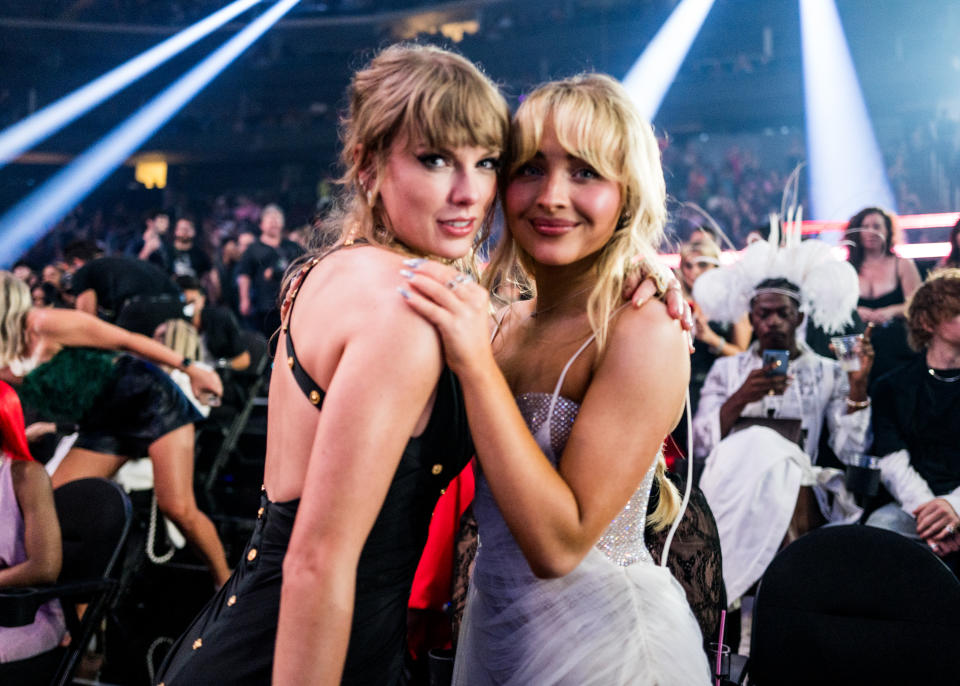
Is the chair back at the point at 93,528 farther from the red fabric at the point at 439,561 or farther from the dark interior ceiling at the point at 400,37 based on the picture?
the dark interior ceiling at the point at 400,37

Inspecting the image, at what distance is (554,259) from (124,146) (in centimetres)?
1730

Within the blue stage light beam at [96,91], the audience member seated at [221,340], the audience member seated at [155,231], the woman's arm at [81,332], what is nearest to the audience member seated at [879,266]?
the woman's arm at [81,332]

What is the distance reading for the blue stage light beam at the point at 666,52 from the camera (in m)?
11.9

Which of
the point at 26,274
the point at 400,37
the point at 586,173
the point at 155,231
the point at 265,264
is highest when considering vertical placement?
the point at 400,37

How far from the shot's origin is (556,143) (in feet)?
4.38

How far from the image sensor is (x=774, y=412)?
12.3ft

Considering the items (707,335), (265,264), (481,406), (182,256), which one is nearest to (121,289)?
(265,264)

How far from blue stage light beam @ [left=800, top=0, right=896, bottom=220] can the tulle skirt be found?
9.28m

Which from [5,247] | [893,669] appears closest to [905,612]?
[893,669]

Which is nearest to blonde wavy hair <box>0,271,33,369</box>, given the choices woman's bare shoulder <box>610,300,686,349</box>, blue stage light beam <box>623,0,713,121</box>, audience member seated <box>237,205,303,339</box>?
woman's bare shoulder <box>610,300,686,349</box>

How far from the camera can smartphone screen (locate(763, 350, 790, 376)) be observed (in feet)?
12.1

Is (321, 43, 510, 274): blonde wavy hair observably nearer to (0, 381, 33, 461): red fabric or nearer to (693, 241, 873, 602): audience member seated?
(0, 381, 33, 461): red fabric

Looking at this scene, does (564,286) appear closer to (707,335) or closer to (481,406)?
(481,406)

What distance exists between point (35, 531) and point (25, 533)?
8 cm
